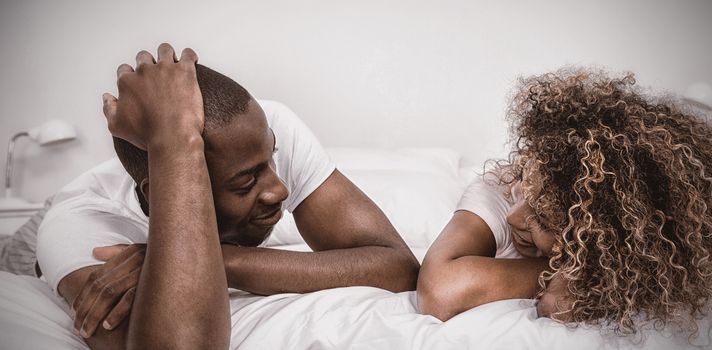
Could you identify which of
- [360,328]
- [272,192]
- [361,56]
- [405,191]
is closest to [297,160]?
[272,192]

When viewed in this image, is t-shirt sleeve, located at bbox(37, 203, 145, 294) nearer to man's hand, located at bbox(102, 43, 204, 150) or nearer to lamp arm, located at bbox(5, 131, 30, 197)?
man's hand, located at bbox(102, 43, 204, 150)

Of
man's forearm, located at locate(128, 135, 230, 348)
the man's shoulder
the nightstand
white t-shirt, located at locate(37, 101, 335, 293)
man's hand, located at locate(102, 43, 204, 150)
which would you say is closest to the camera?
man's forearm, located at locate(128, 135, 230, 348)

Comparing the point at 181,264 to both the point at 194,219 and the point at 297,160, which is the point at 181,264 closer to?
the point at 194,219

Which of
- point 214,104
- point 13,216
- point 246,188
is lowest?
point 13,216

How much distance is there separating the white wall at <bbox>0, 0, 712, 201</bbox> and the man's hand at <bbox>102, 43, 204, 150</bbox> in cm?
123

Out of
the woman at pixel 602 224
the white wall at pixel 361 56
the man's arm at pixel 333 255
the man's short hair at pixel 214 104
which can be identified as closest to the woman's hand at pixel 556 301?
the woman at pixel 602 224

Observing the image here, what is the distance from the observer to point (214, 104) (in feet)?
3.15

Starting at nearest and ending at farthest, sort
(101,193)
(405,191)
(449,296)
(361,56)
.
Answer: (449,296) → (101,193) → (405,191) → (361,56)

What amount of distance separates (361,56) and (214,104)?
1318 mm

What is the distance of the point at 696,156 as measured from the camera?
3.02 feet

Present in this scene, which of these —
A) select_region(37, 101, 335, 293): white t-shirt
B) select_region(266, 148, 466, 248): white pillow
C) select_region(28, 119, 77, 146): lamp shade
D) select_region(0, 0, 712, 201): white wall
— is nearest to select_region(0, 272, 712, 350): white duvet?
select_region(37, 101, 335, 293): white t-shirt

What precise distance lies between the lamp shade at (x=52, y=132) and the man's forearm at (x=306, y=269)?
136cm

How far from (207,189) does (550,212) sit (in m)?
0.57

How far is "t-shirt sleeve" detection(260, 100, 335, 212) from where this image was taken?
3.99ft
